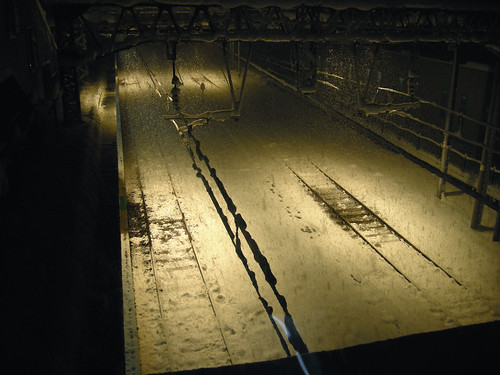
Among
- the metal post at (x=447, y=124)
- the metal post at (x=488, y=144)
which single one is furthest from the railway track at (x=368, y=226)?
the metal post at (x=447, y=124)

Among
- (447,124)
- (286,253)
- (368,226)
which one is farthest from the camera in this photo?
(447,124)

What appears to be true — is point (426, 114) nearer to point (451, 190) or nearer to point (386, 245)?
point (451, 190)

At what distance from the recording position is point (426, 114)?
15.4m

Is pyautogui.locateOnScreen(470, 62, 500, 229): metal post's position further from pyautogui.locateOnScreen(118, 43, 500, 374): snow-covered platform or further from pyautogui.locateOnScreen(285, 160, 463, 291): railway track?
pyautogui.locateOnScreen(285, 160, 463, 291): railway track

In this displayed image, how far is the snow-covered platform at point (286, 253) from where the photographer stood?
728 centimetres

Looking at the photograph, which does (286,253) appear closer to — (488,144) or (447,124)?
(488,144)

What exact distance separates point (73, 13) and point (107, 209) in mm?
4261

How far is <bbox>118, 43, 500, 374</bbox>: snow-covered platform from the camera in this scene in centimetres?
728

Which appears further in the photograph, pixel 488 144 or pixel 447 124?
pixel 447 124

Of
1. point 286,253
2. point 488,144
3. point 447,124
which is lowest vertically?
point 286,253

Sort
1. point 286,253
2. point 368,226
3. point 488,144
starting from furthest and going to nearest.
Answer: point 368,226 → point 488,144 → point 286,253

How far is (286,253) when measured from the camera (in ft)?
31.2

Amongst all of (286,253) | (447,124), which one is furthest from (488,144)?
(286,253)

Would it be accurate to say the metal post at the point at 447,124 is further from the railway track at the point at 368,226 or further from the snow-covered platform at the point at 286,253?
the railway track at the point at 368,226
